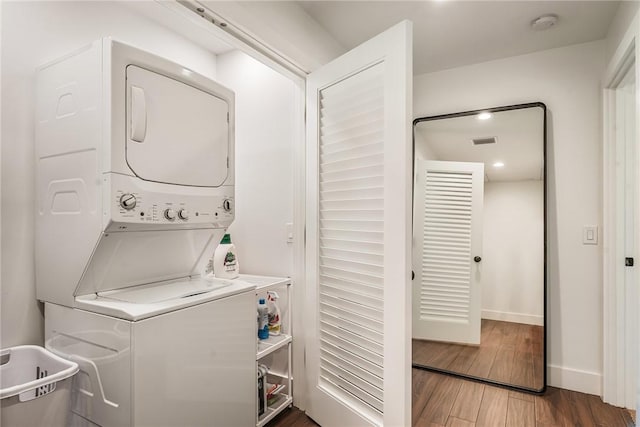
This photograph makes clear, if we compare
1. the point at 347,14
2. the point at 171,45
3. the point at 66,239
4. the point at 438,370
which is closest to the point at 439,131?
the point at 347,14

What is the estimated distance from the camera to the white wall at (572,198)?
7.84 feet

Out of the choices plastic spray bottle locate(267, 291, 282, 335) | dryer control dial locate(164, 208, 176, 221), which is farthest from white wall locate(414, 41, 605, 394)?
dryer control dial locate(164, 208, 176, 221)

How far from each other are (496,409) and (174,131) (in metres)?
2.35

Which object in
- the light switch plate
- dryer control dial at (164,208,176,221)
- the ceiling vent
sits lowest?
the light switch plate

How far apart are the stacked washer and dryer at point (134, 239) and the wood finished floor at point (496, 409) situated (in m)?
0.85

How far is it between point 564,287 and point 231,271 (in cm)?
222

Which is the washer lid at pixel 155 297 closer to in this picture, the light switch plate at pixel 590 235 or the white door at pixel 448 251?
the white door at pixel 448 251

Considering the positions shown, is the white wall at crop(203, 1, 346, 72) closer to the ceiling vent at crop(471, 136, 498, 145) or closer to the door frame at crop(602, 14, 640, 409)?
the ceiling vent at crop(471, 136, 498, 145)

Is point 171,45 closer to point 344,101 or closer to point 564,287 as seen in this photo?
point 344,101

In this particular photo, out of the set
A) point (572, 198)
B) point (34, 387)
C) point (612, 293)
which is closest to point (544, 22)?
point (572, 198)

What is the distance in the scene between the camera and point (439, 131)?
286 cm

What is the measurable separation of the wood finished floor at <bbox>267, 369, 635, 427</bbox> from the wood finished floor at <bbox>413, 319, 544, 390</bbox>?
117 millimetres

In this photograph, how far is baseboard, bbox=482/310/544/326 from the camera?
2500mm

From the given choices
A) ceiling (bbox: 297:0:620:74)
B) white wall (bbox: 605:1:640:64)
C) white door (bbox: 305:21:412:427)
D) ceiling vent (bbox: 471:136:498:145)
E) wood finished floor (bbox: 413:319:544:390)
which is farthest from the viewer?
ceiling vent (bbox: 471:136:498:145)
